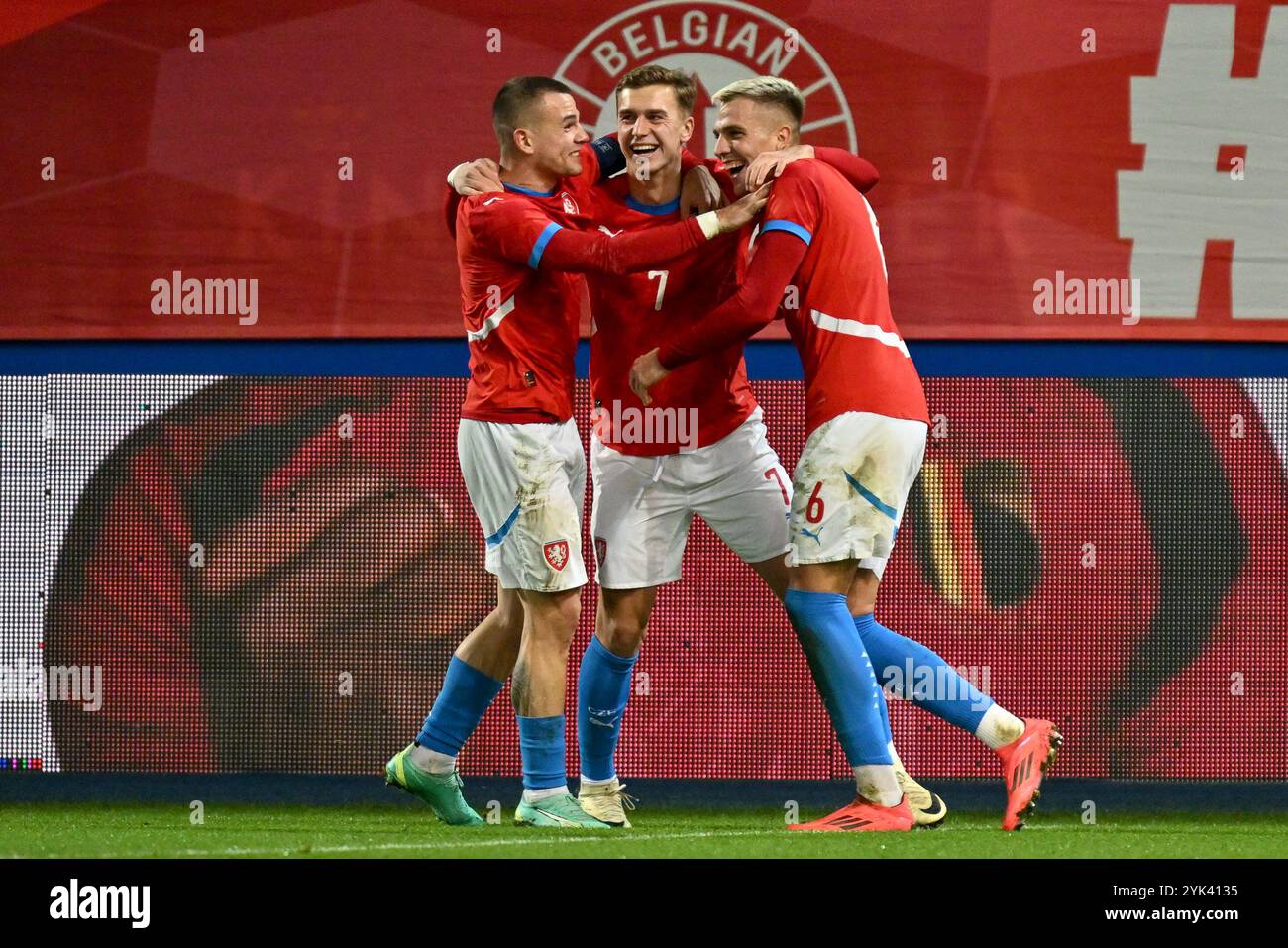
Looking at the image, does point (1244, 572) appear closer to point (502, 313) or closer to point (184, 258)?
point (502, 313)

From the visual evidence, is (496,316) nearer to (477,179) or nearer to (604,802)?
(477,179)

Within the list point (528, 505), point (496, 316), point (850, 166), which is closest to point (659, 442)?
point (528, 505)

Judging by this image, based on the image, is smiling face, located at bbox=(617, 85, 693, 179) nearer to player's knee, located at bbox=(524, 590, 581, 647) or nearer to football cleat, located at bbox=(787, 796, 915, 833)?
player's knee, located at bbox=(524, 590, 581, 647)

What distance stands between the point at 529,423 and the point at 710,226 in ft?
2.31

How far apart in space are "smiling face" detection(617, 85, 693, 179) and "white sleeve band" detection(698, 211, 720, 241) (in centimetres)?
38

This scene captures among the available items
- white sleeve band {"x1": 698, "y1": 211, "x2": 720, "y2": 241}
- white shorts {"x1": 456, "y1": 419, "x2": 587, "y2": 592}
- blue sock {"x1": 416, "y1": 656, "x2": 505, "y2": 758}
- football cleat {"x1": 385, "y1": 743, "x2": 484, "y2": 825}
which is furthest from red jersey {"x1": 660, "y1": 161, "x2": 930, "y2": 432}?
football cleat {"x1": 385, "y1": 743, "x2": 484, "y2": 825}

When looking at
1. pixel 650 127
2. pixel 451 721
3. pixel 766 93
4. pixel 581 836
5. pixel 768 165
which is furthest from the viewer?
pixel 451 721

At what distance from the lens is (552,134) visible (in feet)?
15.9

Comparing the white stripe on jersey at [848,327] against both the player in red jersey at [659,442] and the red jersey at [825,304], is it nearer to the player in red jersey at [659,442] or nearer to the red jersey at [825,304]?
the red jersey at [825,304]

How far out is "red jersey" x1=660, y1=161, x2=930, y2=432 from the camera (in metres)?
4.48

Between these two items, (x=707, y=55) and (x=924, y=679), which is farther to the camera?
(x=707, y=55)

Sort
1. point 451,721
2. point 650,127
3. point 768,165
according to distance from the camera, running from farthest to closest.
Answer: point 451,721, point 650,127, point 768,165

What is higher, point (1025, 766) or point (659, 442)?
point (659, 442)

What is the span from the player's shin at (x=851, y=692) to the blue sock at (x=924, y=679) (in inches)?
9.3
